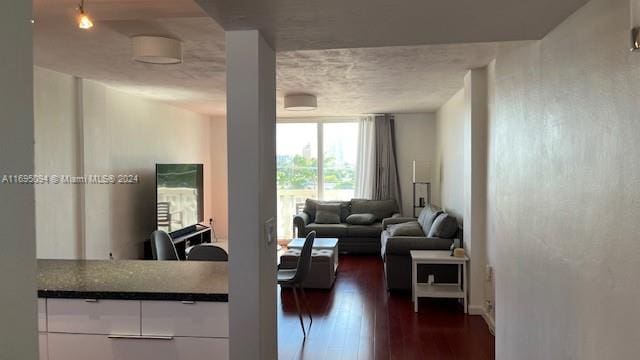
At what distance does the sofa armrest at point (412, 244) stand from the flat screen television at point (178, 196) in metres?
3.09

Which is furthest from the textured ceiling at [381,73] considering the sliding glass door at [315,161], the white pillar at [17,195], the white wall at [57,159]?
the white pillar at [17,195]

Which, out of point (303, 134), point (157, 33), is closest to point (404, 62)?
point (157, 33)

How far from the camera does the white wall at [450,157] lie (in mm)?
5543

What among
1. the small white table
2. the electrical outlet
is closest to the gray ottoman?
the small white table

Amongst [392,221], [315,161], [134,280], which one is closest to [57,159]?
[134,280]

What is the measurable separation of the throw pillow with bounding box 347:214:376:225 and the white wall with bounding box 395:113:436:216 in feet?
3.30

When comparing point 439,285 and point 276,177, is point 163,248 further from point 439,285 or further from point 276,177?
point 439,285

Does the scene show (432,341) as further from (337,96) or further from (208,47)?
(337,96)

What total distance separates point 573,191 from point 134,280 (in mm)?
1944

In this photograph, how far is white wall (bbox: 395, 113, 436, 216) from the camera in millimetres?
8375

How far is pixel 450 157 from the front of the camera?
645 cm

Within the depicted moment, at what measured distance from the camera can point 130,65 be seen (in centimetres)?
418

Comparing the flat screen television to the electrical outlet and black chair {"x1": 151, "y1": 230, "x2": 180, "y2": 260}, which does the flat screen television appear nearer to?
black chair {"x1": 151, "y1": 230, "x2": 180, "y2": 260}

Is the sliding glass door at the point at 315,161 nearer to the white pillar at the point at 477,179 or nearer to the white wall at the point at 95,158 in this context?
the white wall at the point at 95,158
